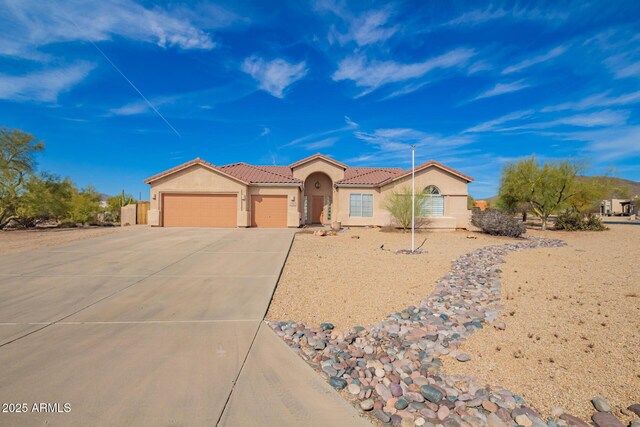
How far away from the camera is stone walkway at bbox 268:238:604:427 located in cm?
254

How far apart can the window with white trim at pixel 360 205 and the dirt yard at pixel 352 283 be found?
9996 millimetres

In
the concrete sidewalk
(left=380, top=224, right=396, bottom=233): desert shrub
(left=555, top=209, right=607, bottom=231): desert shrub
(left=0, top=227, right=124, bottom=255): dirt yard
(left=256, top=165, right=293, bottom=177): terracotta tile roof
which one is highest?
(left=256, top=165, right=293, bottom=177): terracotta tile roof

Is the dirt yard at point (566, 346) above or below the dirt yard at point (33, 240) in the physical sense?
below

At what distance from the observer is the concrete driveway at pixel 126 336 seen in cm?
260

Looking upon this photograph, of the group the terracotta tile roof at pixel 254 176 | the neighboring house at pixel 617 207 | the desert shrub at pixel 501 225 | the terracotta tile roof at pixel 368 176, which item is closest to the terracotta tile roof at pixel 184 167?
the terracotta tile roof at pixel 254 176

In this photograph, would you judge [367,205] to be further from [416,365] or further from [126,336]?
[126,336]

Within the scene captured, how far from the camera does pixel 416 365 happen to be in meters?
3.33

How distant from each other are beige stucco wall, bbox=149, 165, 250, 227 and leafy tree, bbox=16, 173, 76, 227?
648cm

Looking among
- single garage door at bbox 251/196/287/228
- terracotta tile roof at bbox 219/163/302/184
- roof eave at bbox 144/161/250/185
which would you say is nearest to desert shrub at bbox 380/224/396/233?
terracotta tile roof at bbox 219/163/302/184

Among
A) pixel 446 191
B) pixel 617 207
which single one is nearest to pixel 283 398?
pixel 446 191

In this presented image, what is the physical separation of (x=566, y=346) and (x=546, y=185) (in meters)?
22.4

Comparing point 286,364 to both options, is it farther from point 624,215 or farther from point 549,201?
point 624,215

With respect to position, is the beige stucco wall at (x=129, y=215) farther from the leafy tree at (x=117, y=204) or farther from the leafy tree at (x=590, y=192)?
the leafy tree at (x=590, y=192)

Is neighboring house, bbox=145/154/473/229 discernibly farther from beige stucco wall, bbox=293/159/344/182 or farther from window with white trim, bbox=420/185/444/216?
beige stucco wall, bbox=293/159/344/182
